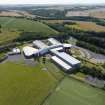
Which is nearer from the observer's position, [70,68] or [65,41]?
[70,68]

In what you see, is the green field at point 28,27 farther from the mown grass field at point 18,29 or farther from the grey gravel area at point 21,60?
the grey gravel area at point 21,60

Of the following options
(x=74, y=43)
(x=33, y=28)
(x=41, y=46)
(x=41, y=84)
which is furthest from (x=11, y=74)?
(x=33, y=28)

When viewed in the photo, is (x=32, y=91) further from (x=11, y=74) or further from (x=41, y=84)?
(x=11, y=74)

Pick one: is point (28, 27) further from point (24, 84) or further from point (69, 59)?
point (24, 84)

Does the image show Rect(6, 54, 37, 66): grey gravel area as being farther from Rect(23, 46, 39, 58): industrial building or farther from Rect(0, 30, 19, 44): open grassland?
Rect(0, 30, 19, 44): open grassland

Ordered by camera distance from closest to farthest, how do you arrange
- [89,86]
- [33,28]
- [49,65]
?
[89,86], [49,65], [33,28]

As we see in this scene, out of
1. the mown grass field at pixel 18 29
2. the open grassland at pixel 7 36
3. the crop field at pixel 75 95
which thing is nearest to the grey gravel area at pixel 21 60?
the crop field at pixel 75 95

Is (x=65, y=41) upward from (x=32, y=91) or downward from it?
Result: downward
